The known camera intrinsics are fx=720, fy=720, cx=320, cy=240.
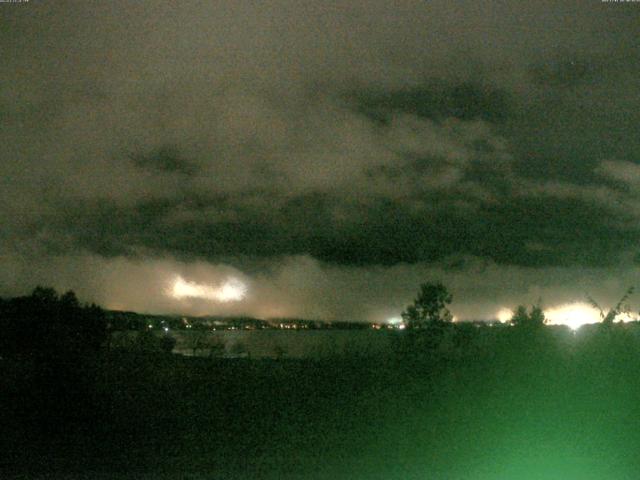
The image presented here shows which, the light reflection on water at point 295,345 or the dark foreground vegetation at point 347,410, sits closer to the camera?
the dark foreground vegetation at point 347,410

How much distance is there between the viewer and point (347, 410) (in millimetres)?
14141

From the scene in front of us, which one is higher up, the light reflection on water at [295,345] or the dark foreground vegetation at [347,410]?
the light reflection on water at [295,345]

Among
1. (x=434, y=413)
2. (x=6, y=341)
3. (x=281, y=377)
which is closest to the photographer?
(x=434, y=413)

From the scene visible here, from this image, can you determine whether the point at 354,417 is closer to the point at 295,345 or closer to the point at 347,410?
the point at 347,410

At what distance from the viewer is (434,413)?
14.1 m

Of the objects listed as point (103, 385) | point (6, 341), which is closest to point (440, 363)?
point (103, 385)

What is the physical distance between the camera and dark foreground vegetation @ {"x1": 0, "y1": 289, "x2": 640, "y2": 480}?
35.6 ft

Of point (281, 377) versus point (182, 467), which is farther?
point (281, 377)

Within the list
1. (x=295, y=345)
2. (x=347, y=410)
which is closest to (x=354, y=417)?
(x=347, y=410)

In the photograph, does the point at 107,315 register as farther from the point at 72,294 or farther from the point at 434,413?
the point at 434,413

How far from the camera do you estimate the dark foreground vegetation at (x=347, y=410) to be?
1084 centimetres

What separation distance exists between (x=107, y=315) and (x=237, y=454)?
58.6 feet

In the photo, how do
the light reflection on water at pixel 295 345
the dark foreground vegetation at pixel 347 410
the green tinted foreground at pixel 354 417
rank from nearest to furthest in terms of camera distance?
the green tinted foreground at pixel 354 417 → the dark foreground vegetation at pixel 347 410 → the light reflection on water at pixel 295 345

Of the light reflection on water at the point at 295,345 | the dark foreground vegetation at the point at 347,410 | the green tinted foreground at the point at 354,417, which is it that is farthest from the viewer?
the light reflection on water at the point at 295,345
